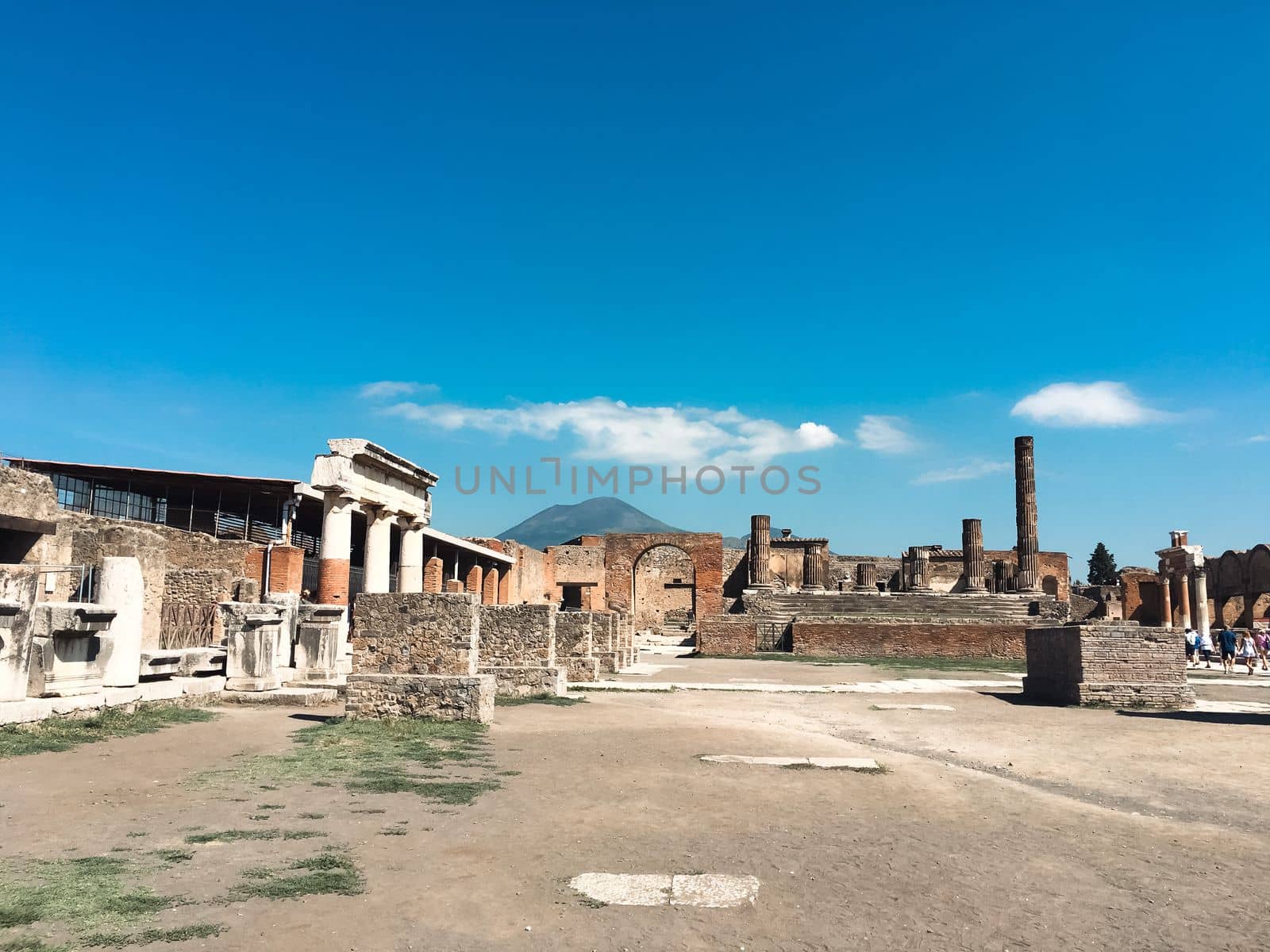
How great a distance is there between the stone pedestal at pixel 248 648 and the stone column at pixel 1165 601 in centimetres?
3499

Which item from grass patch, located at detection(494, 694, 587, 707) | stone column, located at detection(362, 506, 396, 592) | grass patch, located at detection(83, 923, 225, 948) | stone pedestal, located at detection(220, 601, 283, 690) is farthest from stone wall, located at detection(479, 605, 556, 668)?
grass patch, located at detection(83, 923, 225, 948)

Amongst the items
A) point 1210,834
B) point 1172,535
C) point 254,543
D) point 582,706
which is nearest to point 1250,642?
point 1172,535

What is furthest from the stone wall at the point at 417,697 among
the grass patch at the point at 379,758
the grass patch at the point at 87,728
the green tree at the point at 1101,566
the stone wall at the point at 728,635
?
the green tree at the point at 1101,566

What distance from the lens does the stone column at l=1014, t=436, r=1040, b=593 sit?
37656 millimetres

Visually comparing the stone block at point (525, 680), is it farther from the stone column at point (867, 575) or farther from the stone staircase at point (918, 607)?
the stone column at point (867, 575)

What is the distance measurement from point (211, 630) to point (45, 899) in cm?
1436

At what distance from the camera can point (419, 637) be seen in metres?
9.73

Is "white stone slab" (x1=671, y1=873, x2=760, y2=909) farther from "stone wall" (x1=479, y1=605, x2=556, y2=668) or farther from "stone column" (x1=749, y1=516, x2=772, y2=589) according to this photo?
"stone column" (x1=749, y1=516, x2=772, y2=589)

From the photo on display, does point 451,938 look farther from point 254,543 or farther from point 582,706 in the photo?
point 254,543

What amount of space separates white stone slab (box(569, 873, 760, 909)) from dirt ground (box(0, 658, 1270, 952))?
79 millimetres

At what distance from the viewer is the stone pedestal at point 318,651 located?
12.8m

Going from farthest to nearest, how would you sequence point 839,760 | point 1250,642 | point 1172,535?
point 1172,535 < point 1250,642 < point 839,760

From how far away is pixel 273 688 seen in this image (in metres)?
11.6

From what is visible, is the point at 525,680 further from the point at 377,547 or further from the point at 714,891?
the point at 714,891
